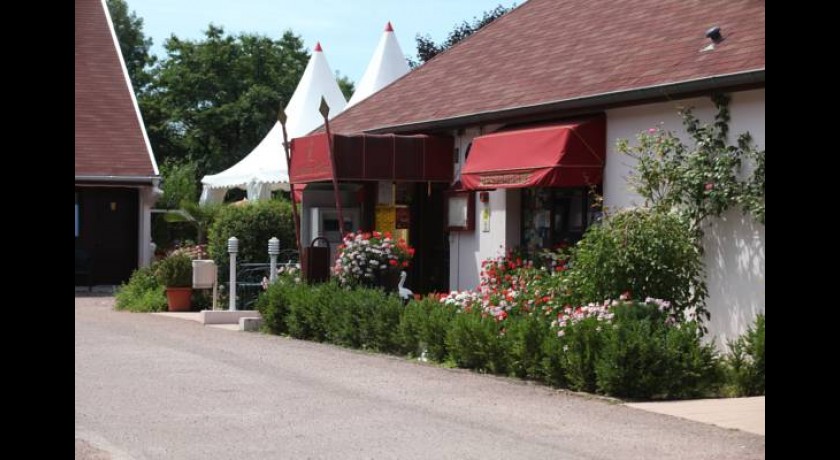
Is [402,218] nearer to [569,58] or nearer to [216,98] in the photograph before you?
[569,58]

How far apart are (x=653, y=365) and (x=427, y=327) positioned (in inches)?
133

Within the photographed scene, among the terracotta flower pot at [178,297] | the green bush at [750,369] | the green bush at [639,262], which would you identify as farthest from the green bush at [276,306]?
the green bush at [750,369]

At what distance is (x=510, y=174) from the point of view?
15812mm

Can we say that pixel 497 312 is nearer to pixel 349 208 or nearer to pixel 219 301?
pixel 349 208

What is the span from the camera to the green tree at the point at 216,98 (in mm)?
50594

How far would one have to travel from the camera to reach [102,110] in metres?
29.7

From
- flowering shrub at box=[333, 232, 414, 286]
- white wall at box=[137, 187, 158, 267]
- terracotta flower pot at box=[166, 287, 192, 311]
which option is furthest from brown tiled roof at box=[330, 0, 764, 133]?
white wall at box=[137, 187, 158, 267]

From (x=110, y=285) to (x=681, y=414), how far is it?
68.2 feet

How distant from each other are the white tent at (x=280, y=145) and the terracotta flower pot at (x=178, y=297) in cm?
566

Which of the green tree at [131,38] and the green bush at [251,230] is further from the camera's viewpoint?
the green tree at [131,38]

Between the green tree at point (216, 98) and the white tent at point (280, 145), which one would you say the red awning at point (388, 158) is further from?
the green tree at point (216, 98)

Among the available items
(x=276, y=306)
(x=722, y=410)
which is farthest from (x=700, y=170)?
(x=276, y=306)
